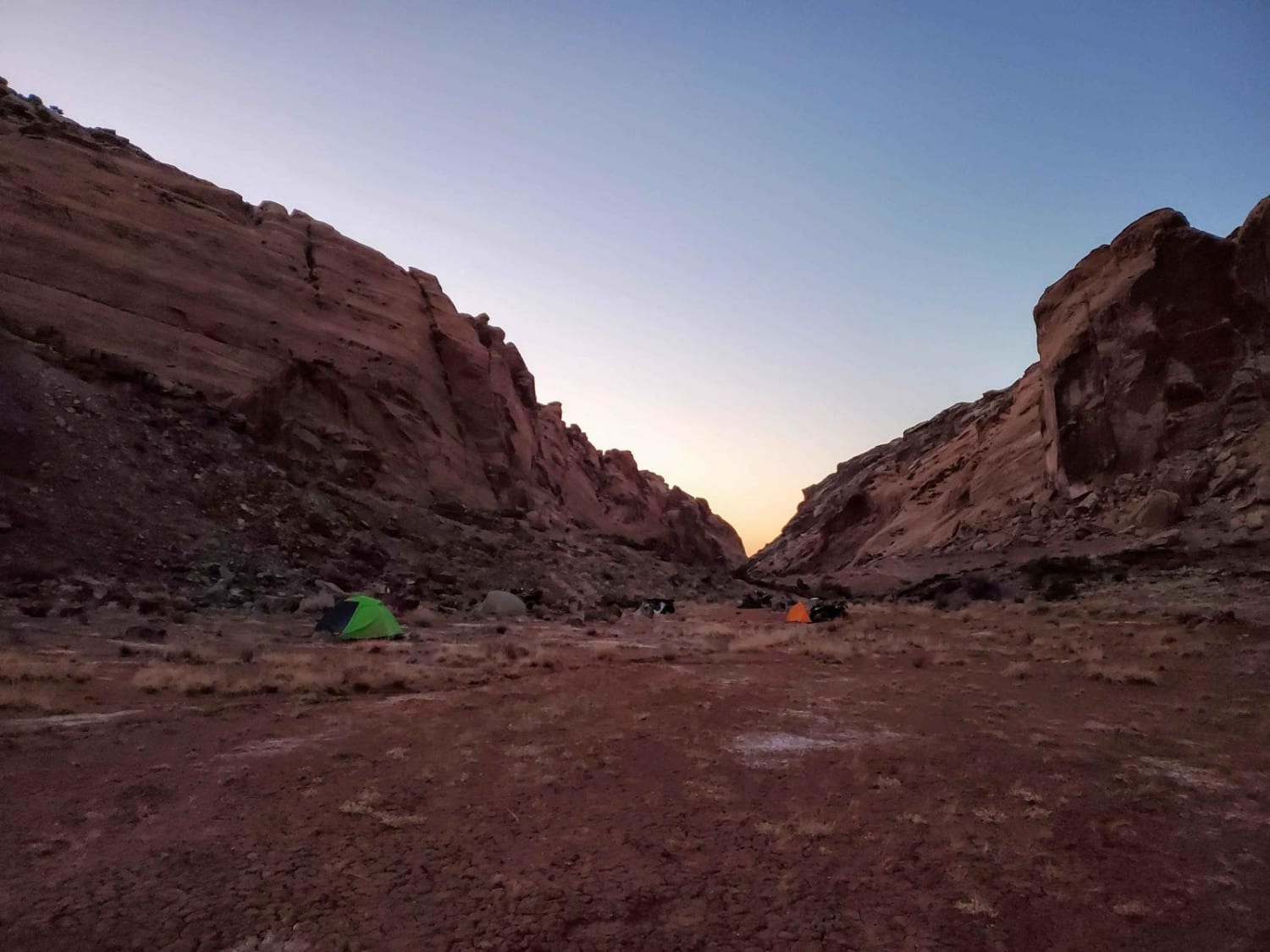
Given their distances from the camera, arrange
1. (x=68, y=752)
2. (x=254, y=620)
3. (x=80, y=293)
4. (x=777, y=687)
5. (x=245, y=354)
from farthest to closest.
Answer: (x=245, y=354) < (x=80, y=293) < (x=254, y=620) < (x=777, y=687) < (x=68, y=752)

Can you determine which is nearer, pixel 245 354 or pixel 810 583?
pixel 245 354

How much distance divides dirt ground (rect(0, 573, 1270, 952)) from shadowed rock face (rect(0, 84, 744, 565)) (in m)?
24.8

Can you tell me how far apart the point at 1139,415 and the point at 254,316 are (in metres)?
49.0

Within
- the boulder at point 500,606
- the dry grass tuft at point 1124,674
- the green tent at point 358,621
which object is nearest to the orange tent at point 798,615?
the boulder at point 500,606

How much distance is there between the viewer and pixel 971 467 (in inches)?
2237

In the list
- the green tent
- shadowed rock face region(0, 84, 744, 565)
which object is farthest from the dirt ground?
shadowed rock face region(0, 84, 744, 565)

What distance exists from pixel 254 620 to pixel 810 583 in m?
44.1

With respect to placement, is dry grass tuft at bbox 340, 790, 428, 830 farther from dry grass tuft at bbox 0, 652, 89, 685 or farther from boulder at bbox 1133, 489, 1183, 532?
boulder at bbox 1133, 489, 1183, 532

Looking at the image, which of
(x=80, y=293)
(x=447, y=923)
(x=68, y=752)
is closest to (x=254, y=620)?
(x=68, y=752)

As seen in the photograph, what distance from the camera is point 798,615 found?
3275 cm

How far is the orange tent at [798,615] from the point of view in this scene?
32344 millimetres

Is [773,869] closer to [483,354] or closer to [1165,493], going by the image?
[1165,493]

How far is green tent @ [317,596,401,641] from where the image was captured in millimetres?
21516

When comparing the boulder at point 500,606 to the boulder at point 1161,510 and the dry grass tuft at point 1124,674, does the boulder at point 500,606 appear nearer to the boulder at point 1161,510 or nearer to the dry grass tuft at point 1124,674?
the dry grass tuft at point 1124,674
